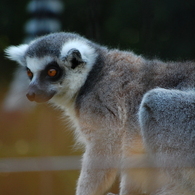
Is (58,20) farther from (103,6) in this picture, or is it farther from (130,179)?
(130,179)

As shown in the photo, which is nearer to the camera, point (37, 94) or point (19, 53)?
point (37, 94)

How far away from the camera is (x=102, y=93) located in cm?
Answer: 319

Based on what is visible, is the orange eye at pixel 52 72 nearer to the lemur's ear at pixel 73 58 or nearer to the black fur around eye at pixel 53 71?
the black fur around eye at pixel 53 71

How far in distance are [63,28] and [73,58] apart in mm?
2000

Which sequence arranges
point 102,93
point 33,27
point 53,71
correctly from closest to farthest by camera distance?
point 102,93 < point 53,71 < point 33,27

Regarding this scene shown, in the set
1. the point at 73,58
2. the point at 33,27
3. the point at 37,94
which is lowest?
the point at 37,94

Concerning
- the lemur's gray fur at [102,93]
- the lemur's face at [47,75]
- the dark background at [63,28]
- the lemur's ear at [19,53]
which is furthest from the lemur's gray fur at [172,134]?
the dark background at [63,28]

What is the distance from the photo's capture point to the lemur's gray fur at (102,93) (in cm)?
309

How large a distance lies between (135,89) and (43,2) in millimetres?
1901

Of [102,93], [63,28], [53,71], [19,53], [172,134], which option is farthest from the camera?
[63,28]

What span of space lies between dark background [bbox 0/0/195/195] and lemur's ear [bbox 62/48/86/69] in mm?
1138

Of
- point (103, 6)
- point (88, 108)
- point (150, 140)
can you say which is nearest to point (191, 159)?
point (150, 140)

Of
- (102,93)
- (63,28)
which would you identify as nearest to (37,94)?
(102,93)

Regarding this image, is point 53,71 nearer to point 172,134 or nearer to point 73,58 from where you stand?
point 73,58
